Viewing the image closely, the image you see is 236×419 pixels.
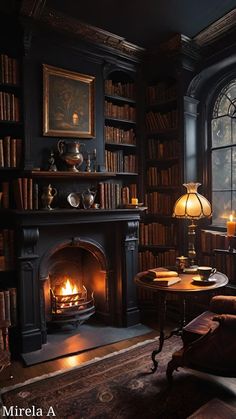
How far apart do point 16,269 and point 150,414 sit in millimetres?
1731

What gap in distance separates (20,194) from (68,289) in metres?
1.33

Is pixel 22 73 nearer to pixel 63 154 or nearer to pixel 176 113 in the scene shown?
pixel 63 154

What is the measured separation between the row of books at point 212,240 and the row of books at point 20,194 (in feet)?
6.52

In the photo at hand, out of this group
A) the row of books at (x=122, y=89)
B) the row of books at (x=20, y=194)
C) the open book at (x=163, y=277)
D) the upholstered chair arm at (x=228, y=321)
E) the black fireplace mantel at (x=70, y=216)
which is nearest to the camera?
the upholstered chair arm at (x=228, y=321)

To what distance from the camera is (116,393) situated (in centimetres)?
227

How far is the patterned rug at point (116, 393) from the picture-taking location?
6.79 feet

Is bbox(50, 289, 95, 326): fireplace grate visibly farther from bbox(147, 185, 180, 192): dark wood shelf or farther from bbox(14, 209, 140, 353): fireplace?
bbox(147, 185, 180, 192): dark wood shelf

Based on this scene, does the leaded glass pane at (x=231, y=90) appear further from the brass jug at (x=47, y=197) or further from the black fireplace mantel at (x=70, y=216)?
the brass jug at (x=47, y=197)

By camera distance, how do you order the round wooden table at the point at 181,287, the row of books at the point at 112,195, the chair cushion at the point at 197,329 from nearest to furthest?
the chair cushion at the point at 197,329, the round wooden table at the point at 181,287, the row of books at the point at 112,195

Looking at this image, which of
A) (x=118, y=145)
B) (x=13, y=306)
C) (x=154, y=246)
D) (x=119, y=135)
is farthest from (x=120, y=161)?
(x=13, y=306)

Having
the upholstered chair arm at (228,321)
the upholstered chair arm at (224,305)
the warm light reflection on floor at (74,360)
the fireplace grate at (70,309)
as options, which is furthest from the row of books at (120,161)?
the upholstered chair arm at (228,321)

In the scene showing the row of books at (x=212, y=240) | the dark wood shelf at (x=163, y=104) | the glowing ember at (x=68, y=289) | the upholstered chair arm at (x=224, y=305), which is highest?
the dark wood shelf at (x=163, y=104)

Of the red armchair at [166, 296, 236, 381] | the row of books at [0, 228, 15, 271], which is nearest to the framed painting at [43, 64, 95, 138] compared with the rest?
the row of books at [0, 228, 15, 271]

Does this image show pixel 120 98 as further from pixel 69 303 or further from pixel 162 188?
pixel 69 303
